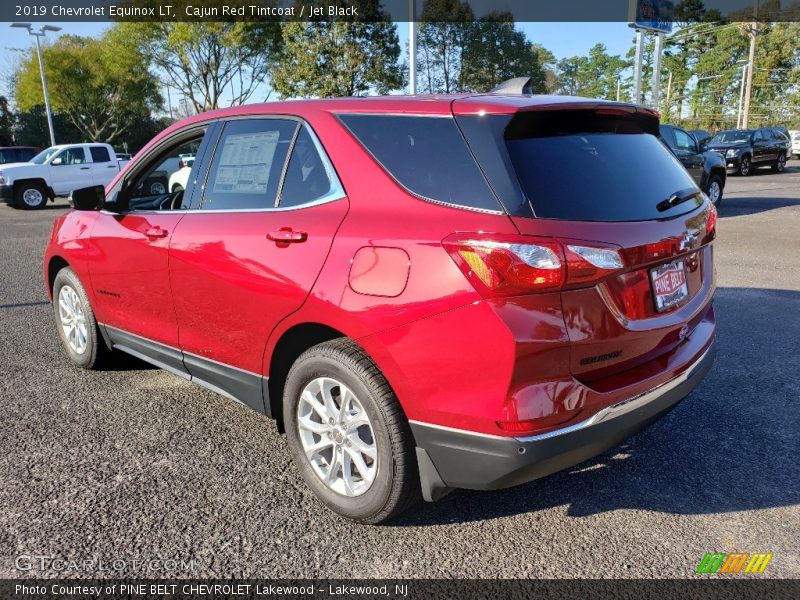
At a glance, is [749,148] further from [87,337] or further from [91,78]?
[91,78]

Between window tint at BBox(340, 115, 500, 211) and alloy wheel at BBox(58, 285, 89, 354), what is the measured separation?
287cm

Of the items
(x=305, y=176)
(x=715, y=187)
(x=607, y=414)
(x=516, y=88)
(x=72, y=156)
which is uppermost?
(x=516, y=88)

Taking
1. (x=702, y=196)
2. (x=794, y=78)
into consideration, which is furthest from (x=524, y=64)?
(x=702, y=196)

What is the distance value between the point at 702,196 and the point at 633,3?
15919 mm

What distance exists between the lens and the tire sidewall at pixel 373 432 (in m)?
2.46

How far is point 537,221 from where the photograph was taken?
218 centimetres

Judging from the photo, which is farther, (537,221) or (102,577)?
(102,577)

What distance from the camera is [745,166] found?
2575cm

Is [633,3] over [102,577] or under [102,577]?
over

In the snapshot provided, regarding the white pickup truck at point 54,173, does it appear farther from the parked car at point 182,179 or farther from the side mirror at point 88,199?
the side mirror at point 88,199

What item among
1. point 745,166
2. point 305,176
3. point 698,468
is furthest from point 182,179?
point 745,166

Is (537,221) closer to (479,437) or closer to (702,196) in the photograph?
(479,437)

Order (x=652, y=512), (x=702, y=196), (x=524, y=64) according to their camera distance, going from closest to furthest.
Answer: (x=652, y=512) < (x=702, y=196) < (x=524, y=64)
